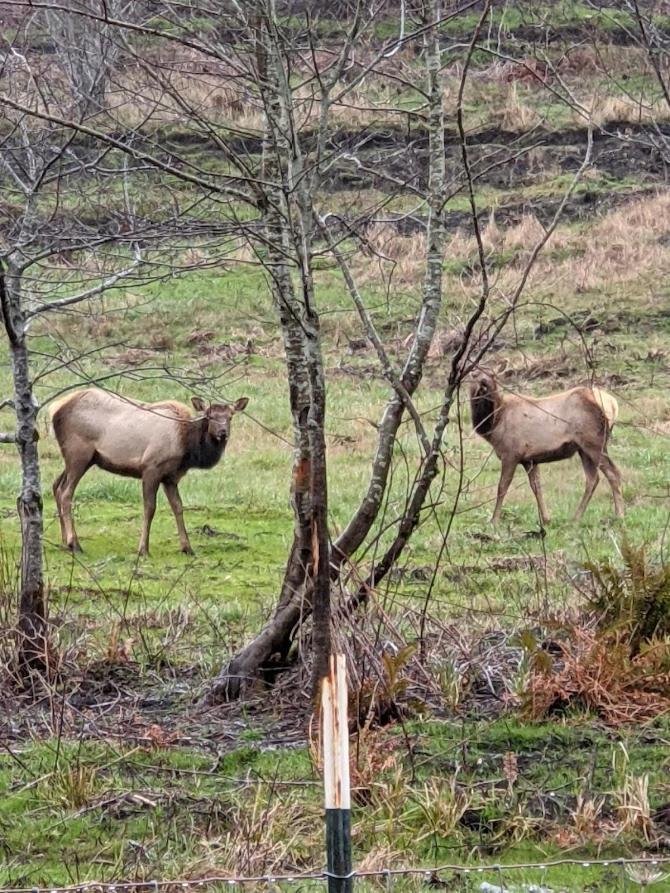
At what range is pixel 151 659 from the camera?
30.2 ft

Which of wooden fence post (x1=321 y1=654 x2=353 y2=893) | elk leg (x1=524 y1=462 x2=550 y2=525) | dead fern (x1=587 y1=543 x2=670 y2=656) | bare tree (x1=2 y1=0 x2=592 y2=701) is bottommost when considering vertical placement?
elk leg (x1=524 y1=462 x2=550 y2=525)

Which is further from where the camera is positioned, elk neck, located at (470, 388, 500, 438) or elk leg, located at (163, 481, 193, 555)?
elk neck, located at (470, 388, 500, 438)

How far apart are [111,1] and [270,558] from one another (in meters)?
7.93

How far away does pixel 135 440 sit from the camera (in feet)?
52.9

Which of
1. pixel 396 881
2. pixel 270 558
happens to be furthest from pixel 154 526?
pixel 396 881

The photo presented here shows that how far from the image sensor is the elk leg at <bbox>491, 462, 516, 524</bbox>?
16.0 m

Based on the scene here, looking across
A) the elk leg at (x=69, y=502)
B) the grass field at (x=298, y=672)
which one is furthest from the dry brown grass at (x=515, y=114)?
the elk leg at (x=69, y=502)

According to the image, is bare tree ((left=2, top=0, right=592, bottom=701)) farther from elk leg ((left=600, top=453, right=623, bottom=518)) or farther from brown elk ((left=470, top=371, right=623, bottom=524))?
brown elk ((left=470, top=371, right=623, bottom=524))

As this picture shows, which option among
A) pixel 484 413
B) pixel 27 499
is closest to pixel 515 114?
pixel 484 413

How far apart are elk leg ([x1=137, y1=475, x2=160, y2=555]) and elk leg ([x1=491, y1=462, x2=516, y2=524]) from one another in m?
3.79

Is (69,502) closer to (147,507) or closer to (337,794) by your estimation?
(147,507)

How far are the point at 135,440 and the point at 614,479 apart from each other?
558 cm

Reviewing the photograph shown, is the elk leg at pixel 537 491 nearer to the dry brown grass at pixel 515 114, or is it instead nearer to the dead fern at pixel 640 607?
the dead fern at pixel 640 607

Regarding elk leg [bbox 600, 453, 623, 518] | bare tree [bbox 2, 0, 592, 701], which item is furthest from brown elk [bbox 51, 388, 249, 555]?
bare tree [bbox 2, 0, 592, 701]
